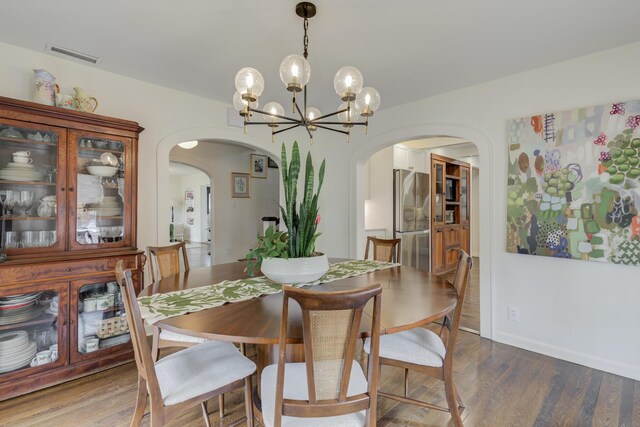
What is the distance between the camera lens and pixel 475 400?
208cm

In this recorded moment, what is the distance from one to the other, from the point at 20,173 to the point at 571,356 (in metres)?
4.54

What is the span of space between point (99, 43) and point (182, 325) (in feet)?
7.62

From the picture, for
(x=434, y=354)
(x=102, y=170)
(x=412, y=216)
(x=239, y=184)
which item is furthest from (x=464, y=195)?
(x=102, y=170)

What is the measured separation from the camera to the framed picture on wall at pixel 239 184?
623 cm

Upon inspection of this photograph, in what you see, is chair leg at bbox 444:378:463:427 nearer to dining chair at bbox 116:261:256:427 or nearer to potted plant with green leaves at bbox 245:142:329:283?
potted plant with green leaves at bbox 245:142:329:283

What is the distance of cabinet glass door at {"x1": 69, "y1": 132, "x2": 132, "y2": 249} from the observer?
2445 millimetres

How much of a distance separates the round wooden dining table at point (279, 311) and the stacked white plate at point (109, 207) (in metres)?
1.00

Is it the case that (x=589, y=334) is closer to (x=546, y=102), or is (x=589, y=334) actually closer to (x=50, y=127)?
(x=546, y=102)

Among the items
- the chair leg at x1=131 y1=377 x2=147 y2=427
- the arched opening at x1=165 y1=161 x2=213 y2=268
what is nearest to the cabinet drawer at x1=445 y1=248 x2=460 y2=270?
the chair leg at x1=131 y1=377 x2=147 y2=427

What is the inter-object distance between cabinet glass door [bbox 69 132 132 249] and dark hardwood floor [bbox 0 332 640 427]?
1.05 metres

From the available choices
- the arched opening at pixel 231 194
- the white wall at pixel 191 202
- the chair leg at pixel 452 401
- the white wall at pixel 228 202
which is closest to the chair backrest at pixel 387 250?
the chair leg at pixel 452 401

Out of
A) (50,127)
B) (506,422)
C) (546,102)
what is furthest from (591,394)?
(50,127)

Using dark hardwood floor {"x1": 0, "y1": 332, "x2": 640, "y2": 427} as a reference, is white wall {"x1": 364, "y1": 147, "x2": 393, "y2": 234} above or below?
above

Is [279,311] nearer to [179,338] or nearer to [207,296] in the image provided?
[207,296]
